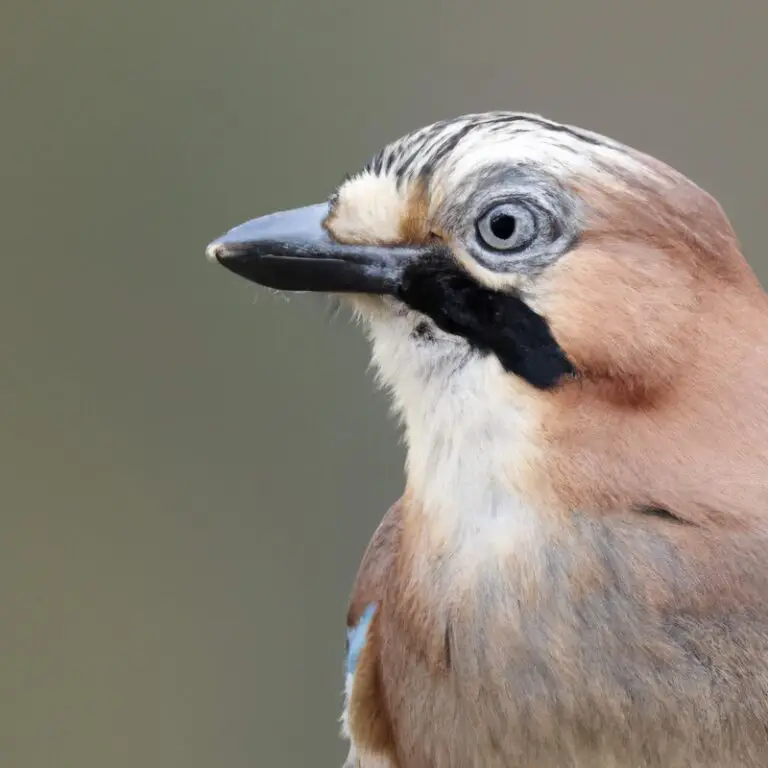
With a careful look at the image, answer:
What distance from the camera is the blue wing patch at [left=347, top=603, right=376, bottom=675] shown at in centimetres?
89

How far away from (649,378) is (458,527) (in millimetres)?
179

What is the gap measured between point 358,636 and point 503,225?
1.50ft

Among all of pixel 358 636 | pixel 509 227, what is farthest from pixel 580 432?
pixel 358 636

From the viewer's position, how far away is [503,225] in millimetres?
647

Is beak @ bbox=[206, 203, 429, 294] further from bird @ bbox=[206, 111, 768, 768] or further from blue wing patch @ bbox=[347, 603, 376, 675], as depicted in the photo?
blue wing patch @ bbox=[347, 603, 376, 675]

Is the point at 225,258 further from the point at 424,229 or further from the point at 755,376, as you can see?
the point at 755,376

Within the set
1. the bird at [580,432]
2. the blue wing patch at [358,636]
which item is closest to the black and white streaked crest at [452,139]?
the bird at [580,432]

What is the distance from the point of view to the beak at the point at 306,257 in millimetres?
695

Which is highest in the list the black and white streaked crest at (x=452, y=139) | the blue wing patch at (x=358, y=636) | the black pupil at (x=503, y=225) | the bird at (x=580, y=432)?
the black and white streaked crest at (x=452, y=139)

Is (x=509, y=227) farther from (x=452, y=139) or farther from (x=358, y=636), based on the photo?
(x=358, y=636)

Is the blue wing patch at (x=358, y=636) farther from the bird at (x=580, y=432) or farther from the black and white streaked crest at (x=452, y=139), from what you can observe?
the black and white streaked crest at (x=452, y=139)

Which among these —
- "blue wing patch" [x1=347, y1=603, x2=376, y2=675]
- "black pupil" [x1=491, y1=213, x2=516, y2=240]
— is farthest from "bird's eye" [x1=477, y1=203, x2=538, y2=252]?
"blue wing patch" [x1=347, y1=603, x2=376, y2=675]

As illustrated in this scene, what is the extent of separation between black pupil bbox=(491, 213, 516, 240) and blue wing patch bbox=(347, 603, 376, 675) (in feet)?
1.35

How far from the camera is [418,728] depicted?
2.51 ft
